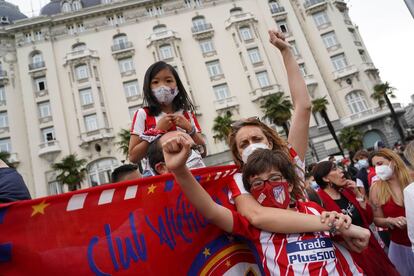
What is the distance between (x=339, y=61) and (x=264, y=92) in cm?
920

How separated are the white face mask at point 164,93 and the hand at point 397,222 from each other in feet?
9.37

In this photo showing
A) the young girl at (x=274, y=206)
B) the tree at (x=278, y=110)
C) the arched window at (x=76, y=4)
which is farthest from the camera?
the arched window at (x=76, y=4)

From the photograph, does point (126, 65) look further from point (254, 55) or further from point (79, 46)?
point (254, 55)

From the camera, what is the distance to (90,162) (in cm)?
2758

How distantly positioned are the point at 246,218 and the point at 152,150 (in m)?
0.85

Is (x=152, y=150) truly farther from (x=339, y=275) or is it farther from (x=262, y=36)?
(x=262, y=36)

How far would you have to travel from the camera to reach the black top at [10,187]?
172 centimetres

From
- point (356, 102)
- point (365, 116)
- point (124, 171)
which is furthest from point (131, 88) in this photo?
point (124, 171)

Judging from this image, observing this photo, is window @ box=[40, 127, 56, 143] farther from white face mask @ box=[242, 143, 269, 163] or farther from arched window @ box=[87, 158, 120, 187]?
white face mask @ box=[242, 143, 269, 163]

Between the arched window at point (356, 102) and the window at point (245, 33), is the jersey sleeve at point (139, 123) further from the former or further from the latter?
the arched window at point (356, 102)

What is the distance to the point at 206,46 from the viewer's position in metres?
31.2

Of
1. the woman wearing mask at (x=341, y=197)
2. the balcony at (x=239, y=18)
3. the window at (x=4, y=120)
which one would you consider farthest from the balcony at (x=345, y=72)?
the window at (x=4, y=120)

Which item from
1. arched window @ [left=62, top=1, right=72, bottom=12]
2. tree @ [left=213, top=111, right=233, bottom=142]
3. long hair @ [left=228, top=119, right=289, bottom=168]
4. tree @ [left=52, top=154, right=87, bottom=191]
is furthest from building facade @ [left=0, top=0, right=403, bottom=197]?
long hair @ [left=228, top=119, right=289, bottom=168]

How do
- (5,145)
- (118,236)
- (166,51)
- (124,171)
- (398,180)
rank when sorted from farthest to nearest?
(166,51) → (5,145) → (124,171) → (398,180) → (118,236)
